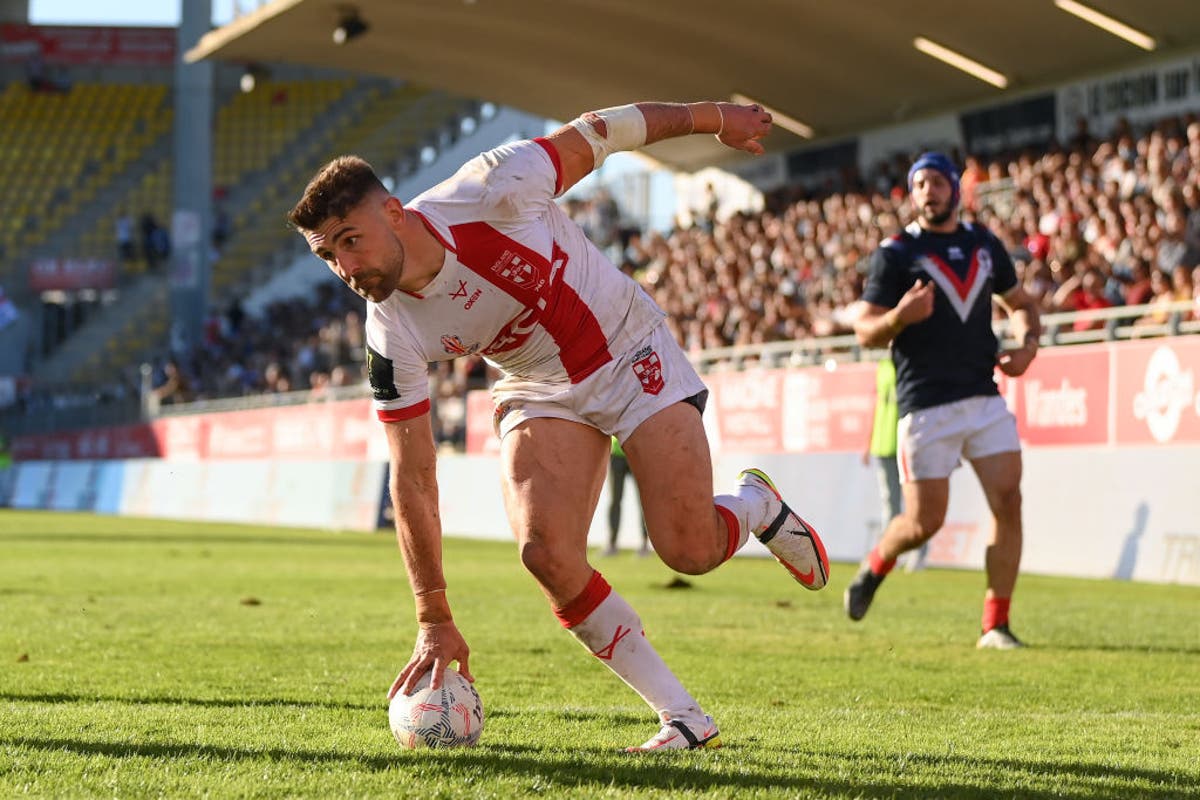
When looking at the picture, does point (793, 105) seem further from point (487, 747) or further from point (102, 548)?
point (487, 747)

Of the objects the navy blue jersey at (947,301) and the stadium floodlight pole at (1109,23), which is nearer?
the navy blue jersey at (947,301)

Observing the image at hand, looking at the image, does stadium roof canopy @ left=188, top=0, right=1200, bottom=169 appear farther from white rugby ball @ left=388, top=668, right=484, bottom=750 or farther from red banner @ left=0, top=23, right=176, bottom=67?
white rugby ball @ left=388, top=668, right=484, bottom=750

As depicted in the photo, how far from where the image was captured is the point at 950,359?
29.5 feet

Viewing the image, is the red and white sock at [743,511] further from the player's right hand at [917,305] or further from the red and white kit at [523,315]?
the player's right hand at [917,305]

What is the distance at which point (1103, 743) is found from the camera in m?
5.75

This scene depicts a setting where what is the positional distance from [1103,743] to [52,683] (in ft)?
13.7

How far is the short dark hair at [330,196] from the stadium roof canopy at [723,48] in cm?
2188

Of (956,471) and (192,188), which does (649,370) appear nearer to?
(956,471)

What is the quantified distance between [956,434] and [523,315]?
3928mm

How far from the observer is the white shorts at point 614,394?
577 cm

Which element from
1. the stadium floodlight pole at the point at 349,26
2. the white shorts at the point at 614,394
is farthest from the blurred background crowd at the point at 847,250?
the stadium floodlight pole at the point at 349,26

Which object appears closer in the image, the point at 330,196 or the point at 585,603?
the point at 330,196

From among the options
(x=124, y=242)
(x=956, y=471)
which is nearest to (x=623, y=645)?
(x=956, y=471)

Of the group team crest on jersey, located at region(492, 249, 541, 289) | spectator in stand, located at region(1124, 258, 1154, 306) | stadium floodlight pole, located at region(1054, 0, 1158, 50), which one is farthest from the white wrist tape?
stadium floodlight pole, located at region(1054, 0, 1158, 50)
